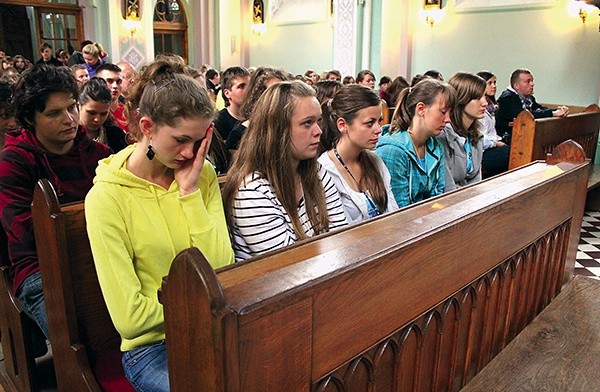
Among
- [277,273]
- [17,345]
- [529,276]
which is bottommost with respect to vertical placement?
[17,345]

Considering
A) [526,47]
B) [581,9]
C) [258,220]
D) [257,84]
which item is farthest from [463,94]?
[526,47]

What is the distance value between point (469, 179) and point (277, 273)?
2945mm

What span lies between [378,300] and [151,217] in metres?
0.70

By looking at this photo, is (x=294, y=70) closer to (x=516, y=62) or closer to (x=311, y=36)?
(x=311, y=36)

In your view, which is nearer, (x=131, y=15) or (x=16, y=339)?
(x=16, y=339)

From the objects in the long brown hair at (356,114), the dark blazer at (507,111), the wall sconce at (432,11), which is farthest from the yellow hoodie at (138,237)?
the wall sconce at (432,11)

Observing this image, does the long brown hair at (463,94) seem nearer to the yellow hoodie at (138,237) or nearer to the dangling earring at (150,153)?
the yellow hoodie at (138,237)

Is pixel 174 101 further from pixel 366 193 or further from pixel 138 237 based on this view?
pixel 366 193

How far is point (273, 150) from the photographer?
182cm

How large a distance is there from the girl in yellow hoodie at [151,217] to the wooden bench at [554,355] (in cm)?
88

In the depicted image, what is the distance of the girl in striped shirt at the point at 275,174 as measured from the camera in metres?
1.74

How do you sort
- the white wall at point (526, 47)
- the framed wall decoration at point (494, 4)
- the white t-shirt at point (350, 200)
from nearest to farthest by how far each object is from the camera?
the white t-shirt at point (350, 200), the white wall at point (526, 47), the framed wall decoration at point (494, 4)

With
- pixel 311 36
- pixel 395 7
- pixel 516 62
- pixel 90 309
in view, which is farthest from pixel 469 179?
pixel 311 36

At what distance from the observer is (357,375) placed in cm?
112
